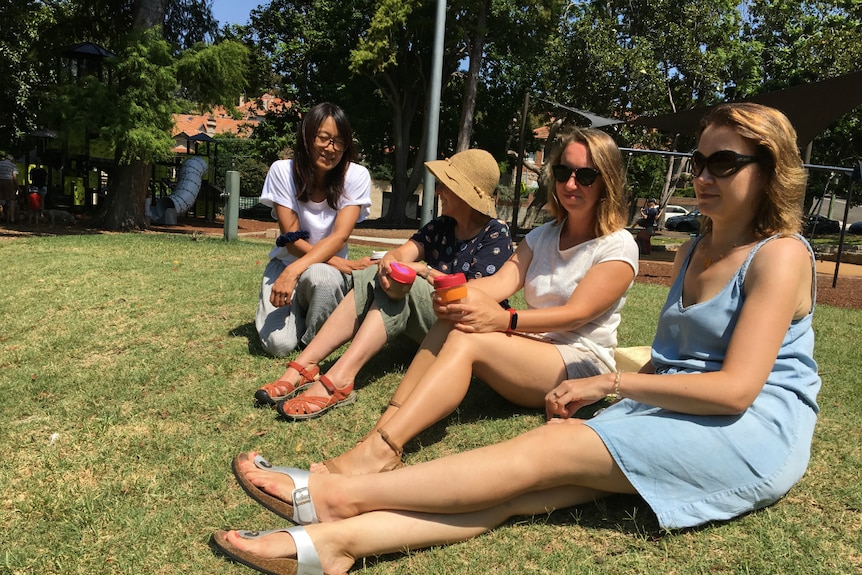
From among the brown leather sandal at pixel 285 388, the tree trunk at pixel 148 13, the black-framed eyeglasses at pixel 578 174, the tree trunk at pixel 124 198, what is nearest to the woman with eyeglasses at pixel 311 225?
the brown leather sandal at pixel 285 388

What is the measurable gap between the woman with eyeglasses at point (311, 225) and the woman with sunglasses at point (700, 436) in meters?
1.85

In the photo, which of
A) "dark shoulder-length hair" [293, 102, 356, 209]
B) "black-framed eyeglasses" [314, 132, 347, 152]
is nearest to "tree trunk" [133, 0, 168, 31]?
"dark shoulder-length hair" [293, 102, 356, 209]

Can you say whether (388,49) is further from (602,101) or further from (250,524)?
(250,524)

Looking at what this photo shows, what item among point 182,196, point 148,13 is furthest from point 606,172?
point 182,196

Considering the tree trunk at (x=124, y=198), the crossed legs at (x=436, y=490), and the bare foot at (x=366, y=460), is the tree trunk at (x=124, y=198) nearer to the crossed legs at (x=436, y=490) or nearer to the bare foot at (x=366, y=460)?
the bare foot at (x=366, y=460)

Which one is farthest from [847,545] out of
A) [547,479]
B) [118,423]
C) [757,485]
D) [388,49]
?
[388,49]

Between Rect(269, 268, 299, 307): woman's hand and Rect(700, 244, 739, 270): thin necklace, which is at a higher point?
Rect(700, 244, 739, 270): thin necklace

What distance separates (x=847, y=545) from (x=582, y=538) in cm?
90

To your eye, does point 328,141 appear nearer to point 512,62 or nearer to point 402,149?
point 402,149

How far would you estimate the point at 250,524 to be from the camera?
2.43 metres

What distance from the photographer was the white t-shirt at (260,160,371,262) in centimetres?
449

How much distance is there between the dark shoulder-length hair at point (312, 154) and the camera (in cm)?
430

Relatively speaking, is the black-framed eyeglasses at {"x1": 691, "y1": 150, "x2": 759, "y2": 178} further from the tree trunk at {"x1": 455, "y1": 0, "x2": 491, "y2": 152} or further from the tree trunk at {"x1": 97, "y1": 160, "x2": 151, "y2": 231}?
the tree trunk at {"x1": 455, "y1": 0, "x2": 491, "y2": 152}

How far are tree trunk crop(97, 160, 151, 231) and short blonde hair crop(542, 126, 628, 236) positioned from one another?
1391 centimetres
